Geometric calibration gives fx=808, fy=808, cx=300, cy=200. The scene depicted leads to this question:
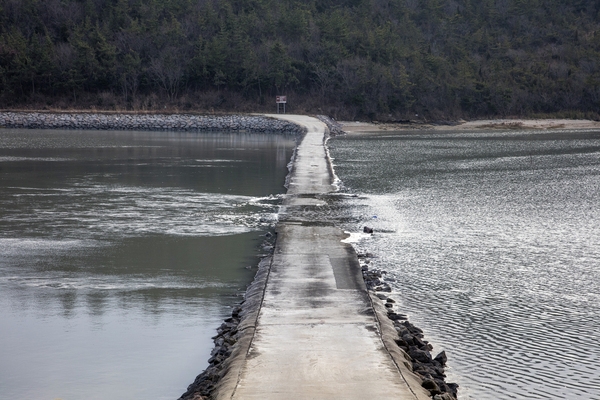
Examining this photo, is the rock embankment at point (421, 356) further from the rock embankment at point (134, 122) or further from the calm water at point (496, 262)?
the rock embankment at point (134, 122)

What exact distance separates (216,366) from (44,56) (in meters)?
72.7

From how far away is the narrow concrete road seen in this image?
7996mm

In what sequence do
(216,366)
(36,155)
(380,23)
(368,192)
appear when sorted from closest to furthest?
(216,366), (368,192), (36,155), (380,23)

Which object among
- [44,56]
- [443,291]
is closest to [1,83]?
[44,56]

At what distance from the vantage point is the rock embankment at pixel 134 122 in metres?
67.1

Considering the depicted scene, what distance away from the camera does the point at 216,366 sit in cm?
958

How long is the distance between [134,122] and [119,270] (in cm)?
5531

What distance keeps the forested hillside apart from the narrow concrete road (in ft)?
210

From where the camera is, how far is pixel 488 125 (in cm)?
7531

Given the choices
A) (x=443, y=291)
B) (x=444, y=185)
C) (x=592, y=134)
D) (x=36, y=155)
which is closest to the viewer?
(x=443, y=291)

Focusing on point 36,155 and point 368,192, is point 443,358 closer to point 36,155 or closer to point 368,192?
point 368,192

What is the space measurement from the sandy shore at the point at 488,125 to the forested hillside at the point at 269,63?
135 inches

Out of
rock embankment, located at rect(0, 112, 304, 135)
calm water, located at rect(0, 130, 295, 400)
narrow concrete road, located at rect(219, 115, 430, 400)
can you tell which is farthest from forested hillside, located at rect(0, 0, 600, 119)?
narrow concrete road, located at rect(219, 115, 430, 400)

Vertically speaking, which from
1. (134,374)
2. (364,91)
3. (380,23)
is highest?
(380,23)
